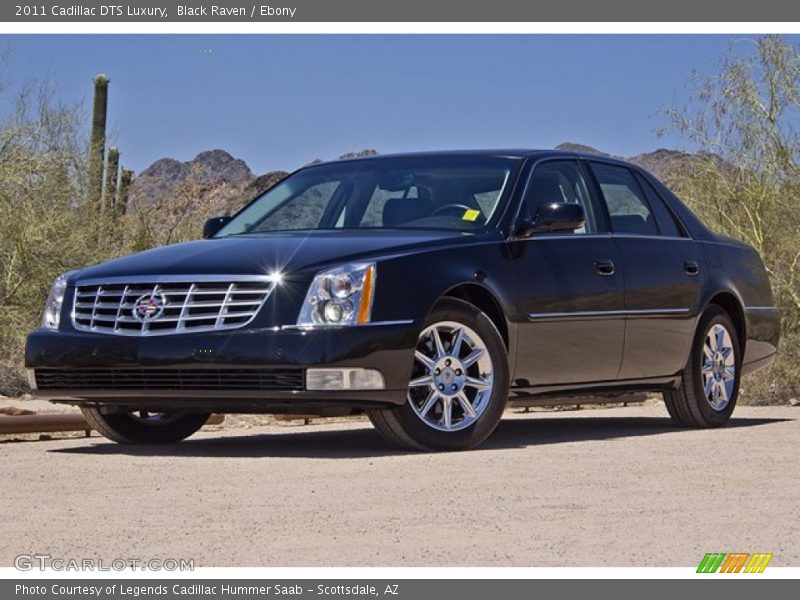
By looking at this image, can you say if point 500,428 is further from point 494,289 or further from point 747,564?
point 747,564

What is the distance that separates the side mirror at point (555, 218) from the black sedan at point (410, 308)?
0.01 m

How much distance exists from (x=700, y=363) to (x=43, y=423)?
4.29m

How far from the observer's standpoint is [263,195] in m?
11.6

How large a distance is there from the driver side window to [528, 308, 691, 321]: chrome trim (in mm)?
535

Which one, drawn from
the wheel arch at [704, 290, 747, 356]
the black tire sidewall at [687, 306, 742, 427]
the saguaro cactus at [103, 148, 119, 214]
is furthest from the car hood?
the saguaro cactus at [103, 148, 119, 214]

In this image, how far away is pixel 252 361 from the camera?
925 centimetres

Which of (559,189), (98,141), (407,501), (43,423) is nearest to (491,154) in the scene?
(559,189)

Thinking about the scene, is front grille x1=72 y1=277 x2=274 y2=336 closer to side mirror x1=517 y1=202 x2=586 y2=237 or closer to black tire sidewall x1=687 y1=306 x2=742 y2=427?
side mirror x1=517 y1=202 x2=586 y2=237

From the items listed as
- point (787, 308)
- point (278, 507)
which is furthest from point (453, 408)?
point (787, 308)

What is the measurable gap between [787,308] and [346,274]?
1494 cm

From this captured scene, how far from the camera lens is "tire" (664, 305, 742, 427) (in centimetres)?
1186
